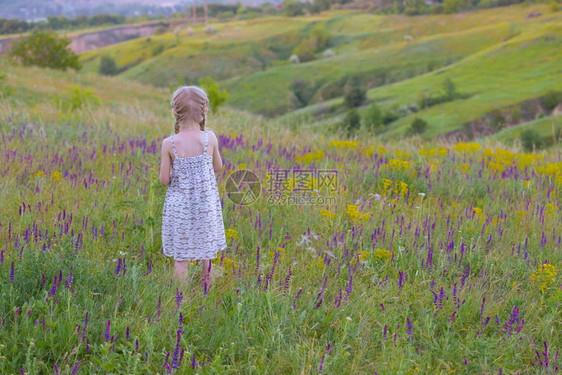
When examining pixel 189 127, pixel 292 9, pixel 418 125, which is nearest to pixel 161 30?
pixel 292 9

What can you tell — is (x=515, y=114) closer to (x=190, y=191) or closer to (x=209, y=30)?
(x=190, y=191)

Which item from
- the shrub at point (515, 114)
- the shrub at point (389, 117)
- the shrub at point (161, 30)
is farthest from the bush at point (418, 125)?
the shrub at point (161, 30)

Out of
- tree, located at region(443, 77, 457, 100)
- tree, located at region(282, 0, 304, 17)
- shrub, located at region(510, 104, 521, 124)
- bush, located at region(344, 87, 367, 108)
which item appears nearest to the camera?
shrub, located at region(510, 104, 521, 124)

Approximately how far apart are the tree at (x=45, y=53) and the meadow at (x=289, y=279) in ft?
132

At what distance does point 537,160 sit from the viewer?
7.06m

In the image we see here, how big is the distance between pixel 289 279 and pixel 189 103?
4.84ft

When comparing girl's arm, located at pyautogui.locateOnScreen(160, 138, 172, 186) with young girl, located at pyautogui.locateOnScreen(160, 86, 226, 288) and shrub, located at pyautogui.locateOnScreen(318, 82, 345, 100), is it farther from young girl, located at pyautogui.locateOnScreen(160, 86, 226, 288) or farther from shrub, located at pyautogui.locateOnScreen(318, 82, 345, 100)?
shrub, located at pyautogui.locateOnScreen(318, 82, 345, 100)

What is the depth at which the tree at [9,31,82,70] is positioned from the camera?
39531mm

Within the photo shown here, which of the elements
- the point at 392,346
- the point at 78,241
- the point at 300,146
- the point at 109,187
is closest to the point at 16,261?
the point at 78,241

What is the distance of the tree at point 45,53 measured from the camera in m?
39.5

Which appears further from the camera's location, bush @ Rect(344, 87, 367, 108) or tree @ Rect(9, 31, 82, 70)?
bush @ Rect(344, 87, 367, 108)

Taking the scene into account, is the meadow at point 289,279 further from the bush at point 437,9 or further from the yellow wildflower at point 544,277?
the bush at point 437,9

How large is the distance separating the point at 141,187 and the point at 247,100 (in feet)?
248

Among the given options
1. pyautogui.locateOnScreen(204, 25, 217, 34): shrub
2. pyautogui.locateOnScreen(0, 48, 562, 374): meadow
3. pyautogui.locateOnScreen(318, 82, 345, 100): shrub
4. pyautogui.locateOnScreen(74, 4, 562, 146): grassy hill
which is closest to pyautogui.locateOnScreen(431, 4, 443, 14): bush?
pyautogui.locateOnScreen(74, 4, 562, 146): grassy hill
